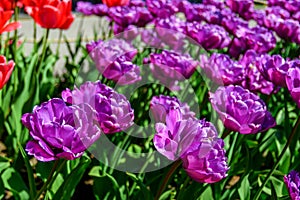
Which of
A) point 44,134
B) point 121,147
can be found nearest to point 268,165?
point 121,147

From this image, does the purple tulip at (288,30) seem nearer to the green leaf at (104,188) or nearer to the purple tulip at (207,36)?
the purple tulip at (207,36)

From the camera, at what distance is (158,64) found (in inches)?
67.1

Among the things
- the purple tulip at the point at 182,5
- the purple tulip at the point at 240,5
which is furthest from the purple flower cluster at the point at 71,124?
the purple tulip at the point at 240,5

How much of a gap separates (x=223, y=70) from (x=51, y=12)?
572 mm

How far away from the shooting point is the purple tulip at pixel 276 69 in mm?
1461

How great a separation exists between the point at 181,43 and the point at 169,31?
0.08 metres

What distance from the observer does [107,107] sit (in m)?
1.04

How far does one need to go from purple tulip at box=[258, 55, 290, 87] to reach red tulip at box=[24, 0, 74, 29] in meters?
0.66

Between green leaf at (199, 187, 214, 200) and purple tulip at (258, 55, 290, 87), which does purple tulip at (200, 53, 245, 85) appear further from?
green leaf at (199, 187, 214, 200)

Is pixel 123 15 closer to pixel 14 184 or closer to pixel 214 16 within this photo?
pixel 214 16

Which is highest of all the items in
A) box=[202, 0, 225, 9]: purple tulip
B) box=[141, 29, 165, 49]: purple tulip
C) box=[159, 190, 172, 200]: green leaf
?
box=[141, 29, 165, 49]: purple tulip

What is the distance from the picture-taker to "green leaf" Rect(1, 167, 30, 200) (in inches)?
59.7

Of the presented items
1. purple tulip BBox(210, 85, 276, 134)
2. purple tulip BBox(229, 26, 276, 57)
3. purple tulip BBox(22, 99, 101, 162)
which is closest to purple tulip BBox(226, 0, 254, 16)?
purple tulip BBox(229, 26, 276, 57)

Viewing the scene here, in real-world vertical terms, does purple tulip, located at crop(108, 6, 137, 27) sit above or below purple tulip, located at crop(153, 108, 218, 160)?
below
